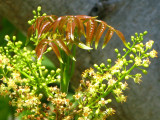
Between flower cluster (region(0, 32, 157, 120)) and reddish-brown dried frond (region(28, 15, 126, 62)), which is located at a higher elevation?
reddish-brown dried frond (region(28, 15, 126, 62))

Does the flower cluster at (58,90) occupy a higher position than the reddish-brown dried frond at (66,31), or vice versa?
the reddish-brown dried frond at (66,31)

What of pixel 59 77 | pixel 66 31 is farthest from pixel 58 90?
Answer: pixel 66 31

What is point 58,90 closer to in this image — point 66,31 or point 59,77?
point 59,77

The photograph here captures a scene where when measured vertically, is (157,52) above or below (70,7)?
below

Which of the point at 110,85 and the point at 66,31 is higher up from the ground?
the point at 66,31

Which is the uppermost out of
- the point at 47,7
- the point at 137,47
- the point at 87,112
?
the point at 47,7

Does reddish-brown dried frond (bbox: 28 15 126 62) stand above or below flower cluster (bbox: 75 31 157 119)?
above

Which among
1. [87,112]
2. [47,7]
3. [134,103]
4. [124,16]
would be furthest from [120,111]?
[47,7]

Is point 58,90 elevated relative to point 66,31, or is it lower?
lower

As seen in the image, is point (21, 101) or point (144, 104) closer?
point (21, 101)

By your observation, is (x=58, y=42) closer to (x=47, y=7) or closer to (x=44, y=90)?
(x=44, y=90)
